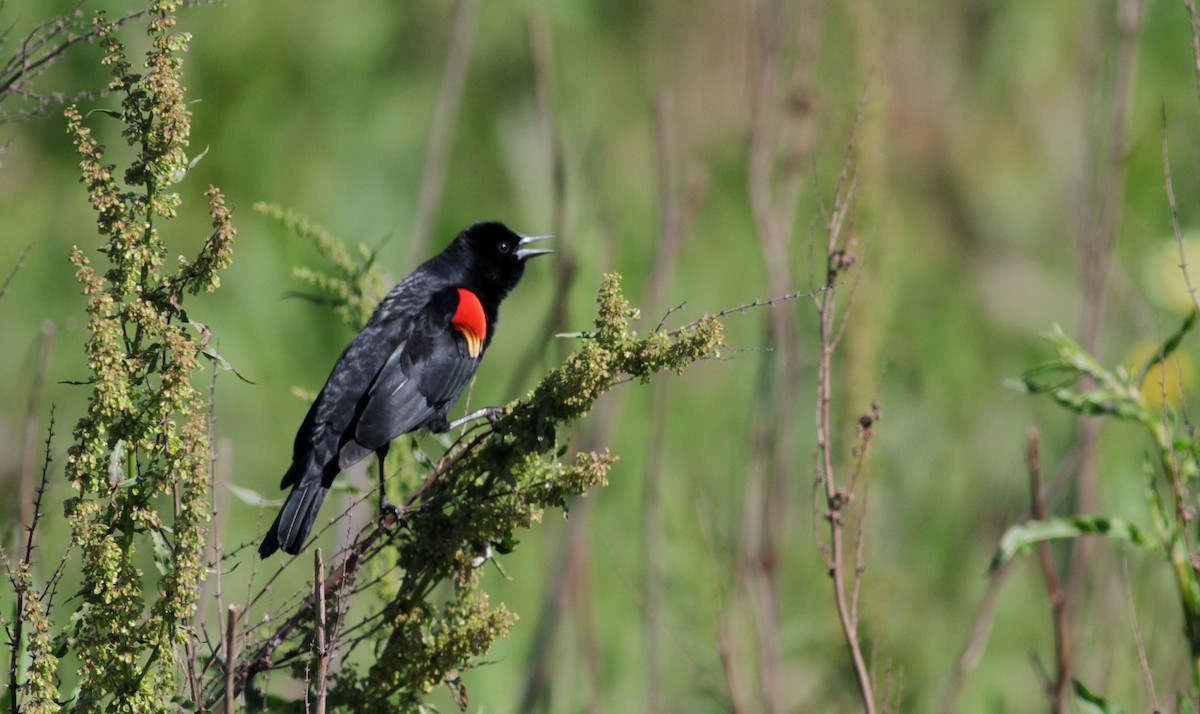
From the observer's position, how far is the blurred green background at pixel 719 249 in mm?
3680

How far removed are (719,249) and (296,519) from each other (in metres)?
4.02

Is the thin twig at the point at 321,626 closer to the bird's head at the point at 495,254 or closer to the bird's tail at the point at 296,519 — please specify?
the bird's tail at the point at 296,519

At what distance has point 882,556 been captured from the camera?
184 inches

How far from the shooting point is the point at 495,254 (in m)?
3.42

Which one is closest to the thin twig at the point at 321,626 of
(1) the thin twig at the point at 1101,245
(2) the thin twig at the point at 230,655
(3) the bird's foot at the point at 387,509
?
(2) the thin twig at the point at 230,655

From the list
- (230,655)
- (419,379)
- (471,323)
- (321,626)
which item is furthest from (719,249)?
(230,655)

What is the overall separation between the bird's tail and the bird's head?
1079 millimetres

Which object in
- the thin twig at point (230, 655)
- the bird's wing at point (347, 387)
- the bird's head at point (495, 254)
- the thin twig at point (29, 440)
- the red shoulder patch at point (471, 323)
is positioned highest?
the bird's head at point (495, 254)

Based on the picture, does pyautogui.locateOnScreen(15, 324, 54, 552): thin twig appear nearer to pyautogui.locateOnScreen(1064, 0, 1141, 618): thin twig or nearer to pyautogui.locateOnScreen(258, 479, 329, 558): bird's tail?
pyautogui.locateOnScreen(258, 479, 329, 558): bird's tail

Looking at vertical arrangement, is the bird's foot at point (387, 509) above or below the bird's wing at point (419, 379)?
below

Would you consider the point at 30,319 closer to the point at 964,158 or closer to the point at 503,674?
the point at 503,674

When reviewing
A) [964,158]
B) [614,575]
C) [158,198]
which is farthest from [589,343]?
[964,158]

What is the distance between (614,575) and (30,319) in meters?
2.64

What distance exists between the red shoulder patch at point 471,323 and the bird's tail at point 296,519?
619 mm
